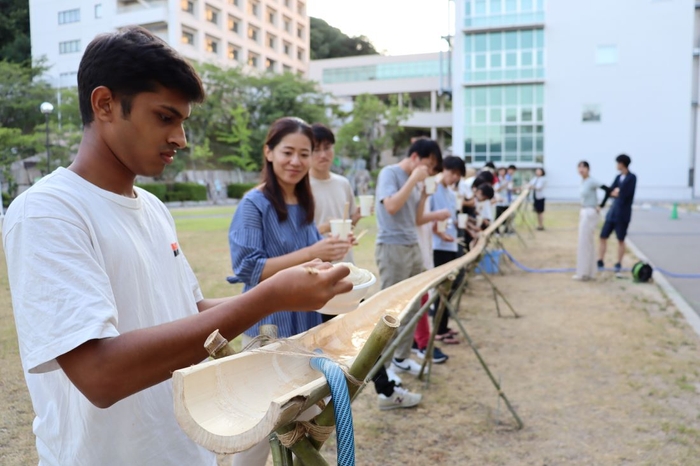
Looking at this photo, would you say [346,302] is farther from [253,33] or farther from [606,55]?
[253,33]

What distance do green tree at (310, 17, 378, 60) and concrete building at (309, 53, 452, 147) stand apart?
11726 mm

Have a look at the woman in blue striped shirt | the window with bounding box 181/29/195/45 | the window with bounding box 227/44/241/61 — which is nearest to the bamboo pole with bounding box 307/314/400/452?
the woman in blue striped shirt

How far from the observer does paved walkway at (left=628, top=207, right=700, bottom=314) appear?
7.97m

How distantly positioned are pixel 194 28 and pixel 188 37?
89 cm

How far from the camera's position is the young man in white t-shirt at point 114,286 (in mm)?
944

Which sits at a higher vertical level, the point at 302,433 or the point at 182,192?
the point at 182,192

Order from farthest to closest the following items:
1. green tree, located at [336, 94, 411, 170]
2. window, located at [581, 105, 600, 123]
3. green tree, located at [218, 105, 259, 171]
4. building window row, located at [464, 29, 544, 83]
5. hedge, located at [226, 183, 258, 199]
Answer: green tree, located at [336, 94, 411, 170] < green tree, located at [218, 105, 259, 171] < building window row, located at [464, 29, 544, 83] < hedge, located at [226, 183, 258, 199] < window, located at [581, 105, 600, 123]

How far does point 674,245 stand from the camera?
39.9ft

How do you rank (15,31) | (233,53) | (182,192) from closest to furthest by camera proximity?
(15,31) → (182,192) → (233,53)

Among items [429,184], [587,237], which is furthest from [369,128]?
[429,184]

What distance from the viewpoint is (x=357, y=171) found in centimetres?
4088

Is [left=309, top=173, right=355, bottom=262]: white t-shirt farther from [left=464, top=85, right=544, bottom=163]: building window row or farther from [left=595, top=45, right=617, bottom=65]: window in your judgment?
[left=595, top=45, right=617, bottom=65]: window

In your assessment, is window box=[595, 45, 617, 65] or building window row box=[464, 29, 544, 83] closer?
window box=[595, 45, 617, 65]

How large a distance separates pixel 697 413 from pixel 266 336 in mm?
3716
